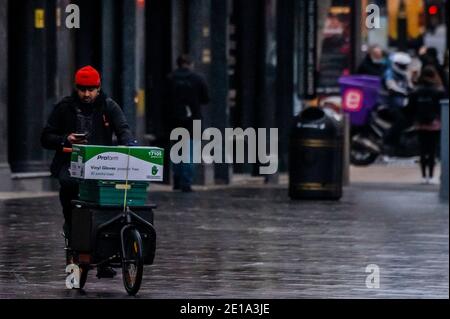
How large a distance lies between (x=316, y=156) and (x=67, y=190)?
1131 centimetres

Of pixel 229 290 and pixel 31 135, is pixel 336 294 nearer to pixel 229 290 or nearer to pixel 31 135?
pixel 229 290

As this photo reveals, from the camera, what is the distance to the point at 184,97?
2523 cm

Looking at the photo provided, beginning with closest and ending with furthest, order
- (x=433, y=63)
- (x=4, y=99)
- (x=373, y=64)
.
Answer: (x=4, y=99)
(x=433, y=63)
(x=373, y=64)

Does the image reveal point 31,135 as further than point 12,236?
Yes

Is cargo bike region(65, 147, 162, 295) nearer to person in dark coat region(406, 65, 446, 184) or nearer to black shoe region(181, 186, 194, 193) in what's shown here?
black shoe region(181, 186, 194, 193)

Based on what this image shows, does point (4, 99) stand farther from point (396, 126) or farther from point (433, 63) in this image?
point (396, 126)

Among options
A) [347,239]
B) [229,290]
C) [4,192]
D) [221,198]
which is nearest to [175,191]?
[221,198]

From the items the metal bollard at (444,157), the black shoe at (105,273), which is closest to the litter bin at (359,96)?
the metal bollard at (444,157)

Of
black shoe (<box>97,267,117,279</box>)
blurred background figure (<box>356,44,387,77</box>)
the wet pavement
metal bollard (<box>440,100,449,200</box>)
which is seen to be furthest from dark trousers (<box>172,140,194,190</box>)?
black shoe (<box>97,267,117,279</box>)

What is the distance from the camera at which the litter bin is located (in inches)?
1292

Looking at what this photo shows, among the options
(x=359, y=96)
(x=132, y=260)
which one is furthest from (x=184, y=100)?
(x=132, y=260)

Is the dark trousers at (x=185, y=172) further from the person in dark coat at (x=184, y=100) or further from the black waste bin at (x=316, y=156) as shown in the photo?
the black waste bin at (x=316, y=156)

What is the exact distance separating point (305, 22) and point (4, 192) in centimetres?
731

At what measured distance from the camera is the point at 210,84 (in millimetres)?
27828
